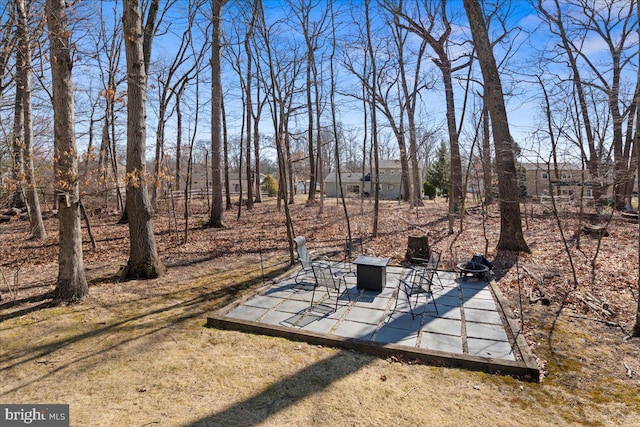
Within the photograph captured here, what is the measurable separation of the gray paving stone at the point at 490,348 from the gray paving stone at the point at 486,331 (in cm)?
10

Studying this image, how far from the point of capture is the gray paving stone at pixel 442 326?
4270 millimetres

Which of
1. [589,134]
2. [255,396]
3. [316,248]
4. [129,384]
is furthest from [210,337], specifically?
[589,134]

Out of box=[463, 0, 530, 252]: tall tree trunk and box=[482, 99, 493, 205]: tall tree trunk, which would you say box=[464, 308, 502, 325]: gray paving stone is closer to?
box=[463, 0, 530, 252]: tall tree trunk

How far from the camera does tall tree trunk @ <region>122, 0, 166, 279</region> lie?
614 centimetres

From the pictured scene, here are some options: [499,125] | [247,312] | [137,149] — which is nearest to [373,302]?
[247,312]

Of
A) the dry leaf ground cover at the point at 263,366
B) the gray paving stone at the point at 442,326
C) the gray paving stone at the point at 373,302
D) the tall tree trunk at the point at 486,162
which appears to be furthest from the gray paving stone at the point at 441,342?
the tall tree trunk at the point at 486,162

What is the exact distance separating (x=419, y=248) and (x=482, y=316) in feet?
9.76

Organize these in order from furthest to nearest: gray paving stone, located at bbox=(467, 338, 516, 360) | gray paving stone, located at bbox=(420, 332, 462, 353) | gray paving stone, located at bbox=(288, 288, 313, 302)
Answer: gray paving stone, located at bbox=(288, 288, 313, 302) < gray paving stone, located at bbox=(420, 332, 462, 353) < gray paving stone, located at bbox=(467, 338, 516, 360)

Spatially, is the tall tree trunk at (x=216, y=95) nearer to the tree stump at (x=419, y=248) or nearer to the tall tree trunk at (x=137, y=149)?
the tall tree trunk at (x=137, y=149)

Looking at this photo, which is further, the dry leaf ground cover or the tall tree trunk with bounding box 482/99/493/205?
the tall tree trunk with bounding box 482/99/493/205

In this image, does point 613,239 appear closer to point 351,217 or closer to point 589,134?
point 589,134

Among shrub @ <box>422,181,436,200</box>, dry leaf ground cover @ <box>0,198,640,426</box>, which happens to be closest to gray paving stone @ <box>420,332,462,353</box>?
dry leaf ground cover @ <box>0,198,640,426</box>

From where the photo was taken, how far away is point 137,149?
252 inches

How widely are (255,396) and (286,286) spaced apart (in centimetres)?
310
